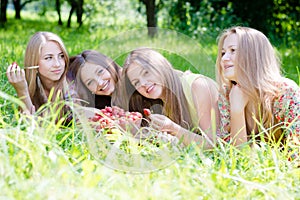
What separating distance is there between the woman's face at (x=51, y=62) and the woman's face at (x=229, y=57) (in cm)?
89

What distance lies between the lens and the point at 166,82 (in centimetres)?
251

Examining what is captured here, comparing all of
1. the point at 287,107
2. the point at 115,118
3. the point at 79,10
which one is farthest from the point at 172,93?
the point at 79,10

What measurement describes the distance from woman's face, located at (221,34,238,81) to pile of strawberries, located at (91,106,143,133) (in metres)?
0.43

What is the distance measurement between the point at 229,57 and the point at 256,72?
0.14 metres

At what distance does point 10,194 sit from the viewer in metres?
1.67

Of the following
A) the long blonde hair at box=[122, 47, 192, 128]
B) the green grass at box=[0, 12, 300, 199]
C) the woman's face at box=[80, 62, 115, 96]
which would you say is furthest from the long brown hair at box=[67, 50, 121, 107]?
the green grass at box=[0, 12, 300, 199]

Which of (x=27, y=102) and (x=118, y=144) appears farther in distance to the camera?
(x=27, y=102)

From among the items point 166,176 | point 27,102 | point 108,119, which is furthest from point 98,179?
point 27,102

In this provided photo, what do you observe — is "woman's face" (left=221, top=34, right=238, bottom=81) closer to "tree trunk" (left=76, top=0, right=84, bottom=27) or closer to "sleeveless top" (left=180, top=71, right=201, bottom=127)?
"sleeveless top" (left=180, top=71, right=201, bottom=127)

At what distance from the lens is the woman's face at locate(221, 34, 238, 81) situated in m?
2.54

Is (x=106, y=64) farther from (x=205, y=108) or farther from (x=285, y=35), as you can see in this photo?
(x=285, y=35)

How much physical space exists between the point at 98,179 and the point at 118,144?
0.35 meters

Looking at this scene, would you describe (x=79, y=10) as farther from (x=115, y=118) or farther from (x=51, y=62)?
(x=115, y=118)

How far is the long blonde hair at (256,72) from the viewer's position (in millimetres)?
2525
